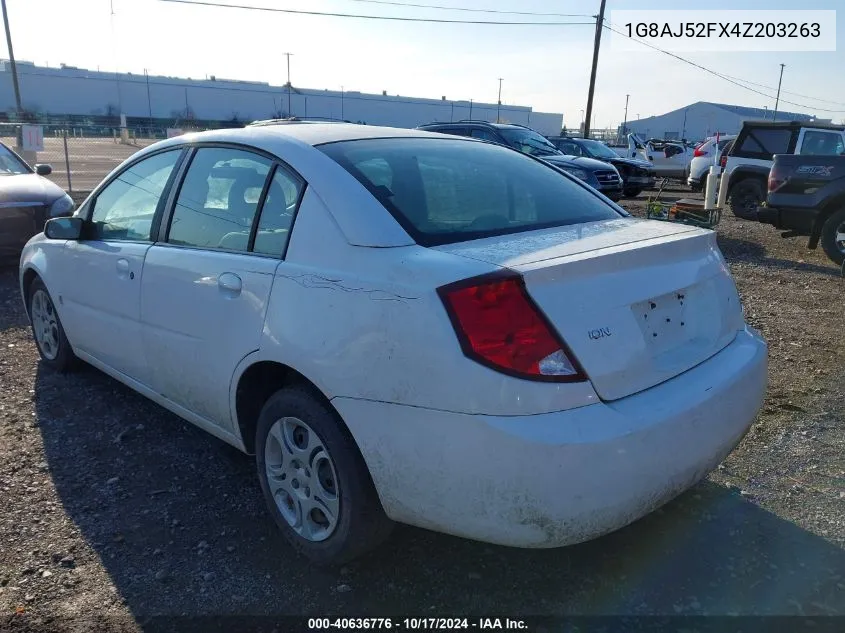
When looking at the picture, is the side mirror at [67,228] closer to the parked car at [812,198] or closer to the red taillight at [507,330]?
the red taillight at [507,330]

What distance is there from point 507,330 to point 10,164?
28.9 ft

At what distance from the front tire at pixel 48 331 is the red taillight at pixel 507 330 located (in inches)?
133

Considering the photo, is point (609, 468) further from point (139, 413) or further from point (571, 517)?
point (139, 413)

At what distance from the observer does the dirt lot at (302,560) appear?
2500mm

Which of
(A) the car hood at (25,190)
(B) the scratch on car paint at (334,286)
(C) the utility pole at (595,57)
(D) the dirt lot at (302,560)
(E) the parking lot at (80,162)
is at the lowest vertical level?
(E) the parking lot at (80,162)

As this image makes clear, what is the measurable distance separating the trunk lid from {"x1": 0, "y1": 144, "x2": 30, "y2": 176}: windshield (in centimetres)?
816

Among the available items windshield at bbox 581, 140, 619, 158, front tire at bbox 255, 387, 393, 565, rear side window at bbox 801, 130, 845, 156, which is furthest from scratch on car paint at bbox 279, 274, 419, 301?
windshield at bbox 581, 140, 619, 158

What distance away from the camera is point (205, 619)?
243 cm

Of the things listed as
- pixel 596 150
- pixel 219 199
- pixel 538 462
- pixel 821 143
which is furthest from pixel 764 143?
pixel 538 462

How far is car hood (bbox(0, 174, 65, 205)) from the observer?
24.9 ft

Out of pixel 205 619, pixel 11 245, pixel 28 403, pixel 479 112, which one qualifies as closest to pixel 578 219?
pixel 205 619

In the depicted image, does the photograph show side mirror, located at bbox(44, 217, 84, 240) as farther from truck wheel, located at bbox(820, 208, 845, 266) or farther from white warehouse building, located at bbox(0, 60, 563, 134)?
white warehouse building, located at bbox(0, 60, 563, 134)

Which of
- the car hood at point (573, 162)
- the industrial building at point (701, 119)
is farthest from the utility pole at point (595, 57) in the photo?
the industrial building at point (701, 119)

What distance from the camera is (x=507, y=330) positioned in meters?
2.09
